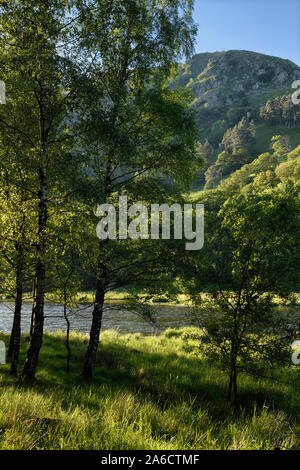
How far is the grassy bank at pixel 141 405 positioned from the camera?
14.3 feet

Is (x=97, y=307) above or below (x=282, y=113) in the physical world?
below

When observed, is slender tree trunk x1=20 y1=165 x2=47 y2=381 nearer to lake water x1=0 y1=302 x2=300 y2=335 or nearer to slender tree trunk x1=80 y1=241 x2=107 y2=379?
slender tree trunk x1=80 y1=241 x2=107 y2=379

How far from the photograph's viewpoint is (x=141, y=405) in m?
7.20

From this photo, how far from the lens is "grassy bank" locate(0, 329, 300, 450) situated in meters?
4.36

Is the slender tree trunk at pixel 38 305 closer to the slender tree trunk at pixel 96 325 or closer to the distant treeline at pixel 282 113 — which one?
the slender tree trunk at pixel 96 325

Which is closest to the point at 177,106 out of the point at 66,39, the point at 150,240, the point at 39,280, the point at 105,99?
the point at 105,99

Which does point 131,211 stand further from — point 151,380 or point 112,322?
point 112,322

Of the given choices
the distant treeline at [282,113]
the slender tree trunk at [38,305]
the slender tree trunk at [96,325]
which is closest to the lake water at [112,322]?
the slender tree trunk at [96,325]

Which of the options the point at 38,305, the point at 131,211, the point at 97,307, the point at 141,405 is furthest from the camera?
the point at 97,307

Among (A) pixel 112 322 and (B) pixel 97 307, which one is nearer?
(B) pixel 97 307

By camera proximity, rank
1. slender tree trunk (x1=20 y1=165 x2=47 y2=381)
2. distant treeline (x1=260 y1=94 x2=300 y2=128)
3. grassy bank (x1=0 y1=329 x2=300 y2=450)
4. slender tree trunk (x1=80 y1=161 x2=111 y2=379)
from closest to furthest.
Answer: grassy bank (x1=0 y1=329 x2=300 y2=450)
slender tree trunk (x1=20 y1=165 x2=47 y2=381)
slender tree trunk (x1=80 y1=161 x2=111 y2=379)
distant treeline (x1=260 y1=94 x2=300 y2=128)

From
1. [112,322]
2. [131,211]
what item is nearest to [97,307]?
[131,211]

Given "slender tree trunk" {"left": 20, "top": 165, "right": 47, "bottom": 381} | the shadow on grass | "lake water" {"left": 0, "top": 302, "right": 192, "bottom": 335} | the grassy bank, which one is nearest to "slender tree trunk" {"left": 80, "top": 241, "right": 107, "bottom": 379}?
the shadow on grass
